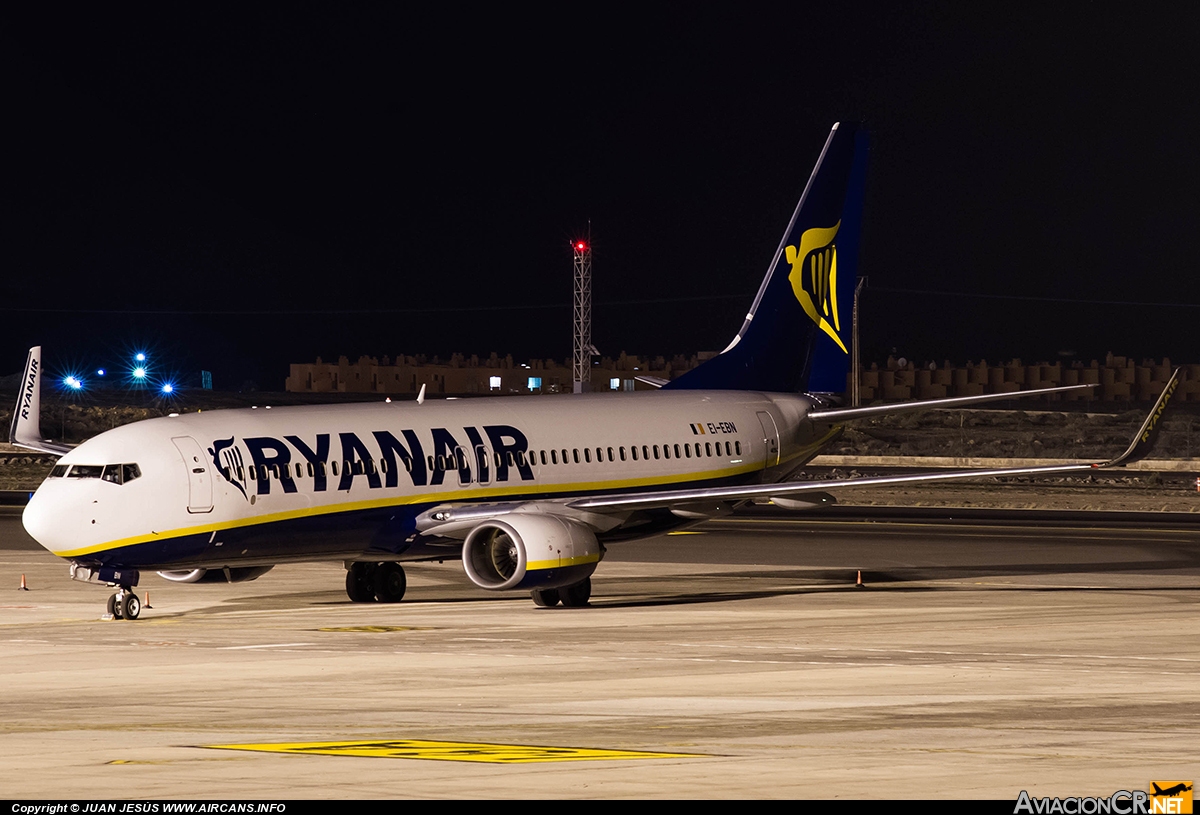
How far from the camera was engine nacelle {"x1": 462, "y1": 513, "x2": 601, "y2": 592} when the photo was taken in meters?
37.8

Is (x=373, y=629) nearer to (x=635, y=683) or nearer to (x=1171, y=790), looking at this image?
(x=635, y=683)

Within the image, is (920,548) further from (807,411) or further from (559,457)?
(559,457)

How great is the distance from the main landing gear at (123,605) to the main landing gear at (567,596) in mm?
7687

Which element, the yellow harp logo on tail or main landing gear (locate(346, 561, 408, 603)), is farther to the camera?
the yellow harp logo on tail

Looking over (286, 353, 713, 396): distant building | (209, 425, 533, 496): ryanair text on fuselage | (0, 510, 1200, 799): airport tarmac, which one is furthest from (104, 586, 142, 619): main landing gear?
(286, 353, 713, 396): distant building

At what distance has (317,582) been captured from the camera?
45031 mm

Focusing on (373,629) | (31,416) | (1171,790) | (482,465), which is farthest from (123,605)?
(1171,790)

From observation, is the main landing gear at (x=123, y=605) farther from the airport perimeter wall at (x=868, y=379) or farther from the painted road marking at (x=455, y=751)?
the airport perimeter wall at (x=868, y=379)

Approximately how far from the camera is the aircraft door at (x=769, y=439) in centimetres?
4744

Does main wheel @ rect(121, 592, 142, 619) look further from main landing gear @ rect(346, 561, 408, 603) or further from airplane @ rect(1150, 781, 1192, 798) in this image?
airplane @ rect(1150, 781, 1192, 798)

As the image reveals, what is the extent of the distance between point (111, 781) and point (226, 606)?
22.8 m

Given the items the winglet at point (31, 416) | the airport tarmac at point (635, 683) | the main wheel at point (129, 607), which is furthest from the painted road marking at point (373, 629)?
the winglet at point (31, 416)

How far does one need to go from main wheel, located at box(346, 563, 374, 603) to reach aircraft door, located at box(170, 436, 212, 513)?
4834mm

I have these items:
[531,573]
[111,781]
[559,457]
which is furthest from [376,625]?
[111,781]
